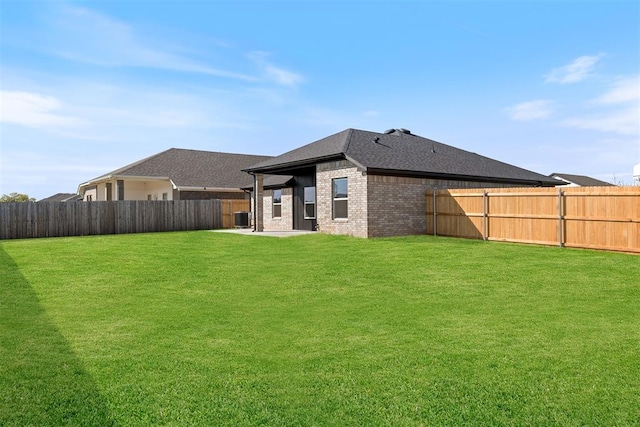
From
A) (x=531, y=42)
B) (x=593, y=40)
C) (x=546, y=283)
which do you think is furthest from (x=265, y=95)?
(x=546, y=283)

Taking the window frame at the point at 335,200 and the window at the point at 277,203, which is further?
the window at the point at 277,203

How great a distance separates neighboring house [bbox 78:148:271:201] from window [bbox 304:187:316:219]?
10381 mm

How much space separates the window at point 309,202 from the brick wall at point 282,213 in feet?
4.68

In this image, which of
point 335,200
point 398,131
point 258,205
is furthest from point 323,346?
point 398,131

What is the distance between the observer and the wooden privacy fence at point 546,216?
13.2 meters

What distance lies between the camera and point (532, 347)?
5.08 metres

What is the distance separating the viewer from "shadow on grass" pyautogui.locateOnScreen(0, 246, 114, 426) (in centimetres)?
352

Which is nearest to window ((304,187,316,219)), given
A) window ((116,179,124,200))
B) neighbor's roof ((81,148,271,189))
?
neighbor's roof ((81,148,271,189))

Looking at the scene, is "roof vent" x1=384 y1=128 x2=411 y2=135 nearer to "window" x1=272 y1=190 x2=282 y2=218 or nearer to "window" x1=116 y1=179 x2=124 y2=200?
"window" x1=272 y1=190 x2=282 y2=218

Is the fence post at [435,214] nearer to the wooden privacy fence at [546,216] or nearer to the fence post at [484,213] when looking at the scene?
the wooden privacy fence at [546,216]

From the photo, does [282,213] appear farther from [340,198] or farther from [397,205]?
[397,205]

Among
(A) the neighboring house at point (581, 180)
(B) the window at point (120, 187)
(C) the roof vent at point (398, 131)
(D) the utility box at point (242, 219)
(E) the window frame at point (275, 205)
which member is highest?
(C) the roof vent at point (398, 131)

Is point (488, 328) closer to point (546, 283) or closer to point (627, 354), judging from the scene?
point (627, 354)

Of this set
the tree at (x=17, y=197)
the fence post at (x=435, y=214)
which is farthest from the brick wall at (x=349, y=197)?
the tree at (x=17, y=197)
